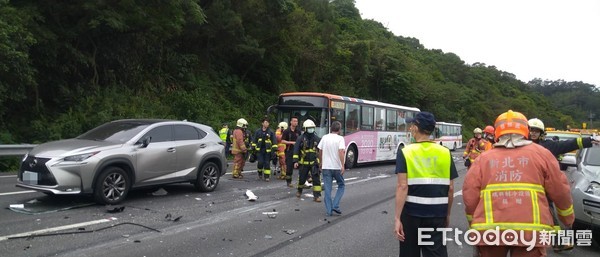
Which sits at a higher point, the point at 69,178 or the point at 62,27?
the point at 62,27

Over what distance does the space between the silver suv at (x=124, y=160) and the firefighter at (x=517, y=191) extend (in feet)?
22.6

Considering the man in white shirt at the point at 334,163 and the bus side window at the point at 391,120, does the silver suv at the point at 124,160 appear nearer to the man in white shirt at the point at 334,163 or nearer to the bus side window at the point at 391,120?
the man in white shirt at the point at 334,163

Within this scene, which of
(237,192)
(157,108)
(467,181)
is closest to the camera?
(467,181)

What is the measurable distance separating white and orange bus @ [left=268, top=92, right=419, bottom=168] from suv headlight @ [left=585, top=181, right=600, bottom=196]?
8.61 m

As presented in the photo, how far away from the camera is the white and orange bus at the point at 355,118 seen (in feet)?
56.4

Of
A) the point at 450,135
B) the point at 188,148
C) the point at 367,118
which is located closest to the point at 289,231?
the point at 188,148

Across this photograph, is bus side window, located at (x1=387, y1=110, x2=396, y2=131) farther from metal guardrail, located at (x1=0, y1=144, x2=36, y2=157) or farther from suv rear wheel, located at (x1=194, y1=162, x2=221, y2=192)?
metal guardrail, located at (x1=0, y1=144, x2=36, y2=157)

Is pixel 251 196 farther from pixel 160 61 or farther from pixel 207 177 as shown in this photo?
pixel 160 61

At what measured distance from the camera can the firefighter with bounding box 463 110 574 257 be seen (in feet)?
10.5

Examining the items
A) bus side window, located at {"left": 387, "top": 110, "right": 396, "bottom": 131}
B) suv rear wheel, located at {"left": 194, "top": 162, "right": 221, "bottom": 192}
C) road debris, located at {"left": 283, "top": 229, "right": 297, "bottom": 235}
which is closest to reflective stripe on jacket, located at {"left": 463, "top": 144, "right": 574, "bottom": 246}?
road debris, located at {"left": 283, "top": 229, "right": 297, "bottom": 235}

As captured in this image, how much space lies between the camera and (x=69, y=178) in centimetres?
777

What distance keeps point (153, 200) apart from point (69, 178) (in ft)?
6.41

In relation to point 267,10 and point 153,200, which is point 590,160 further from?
point 267,10

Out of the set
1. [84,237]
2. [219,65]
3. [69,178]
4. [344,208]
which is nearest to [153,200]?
[69,178]
